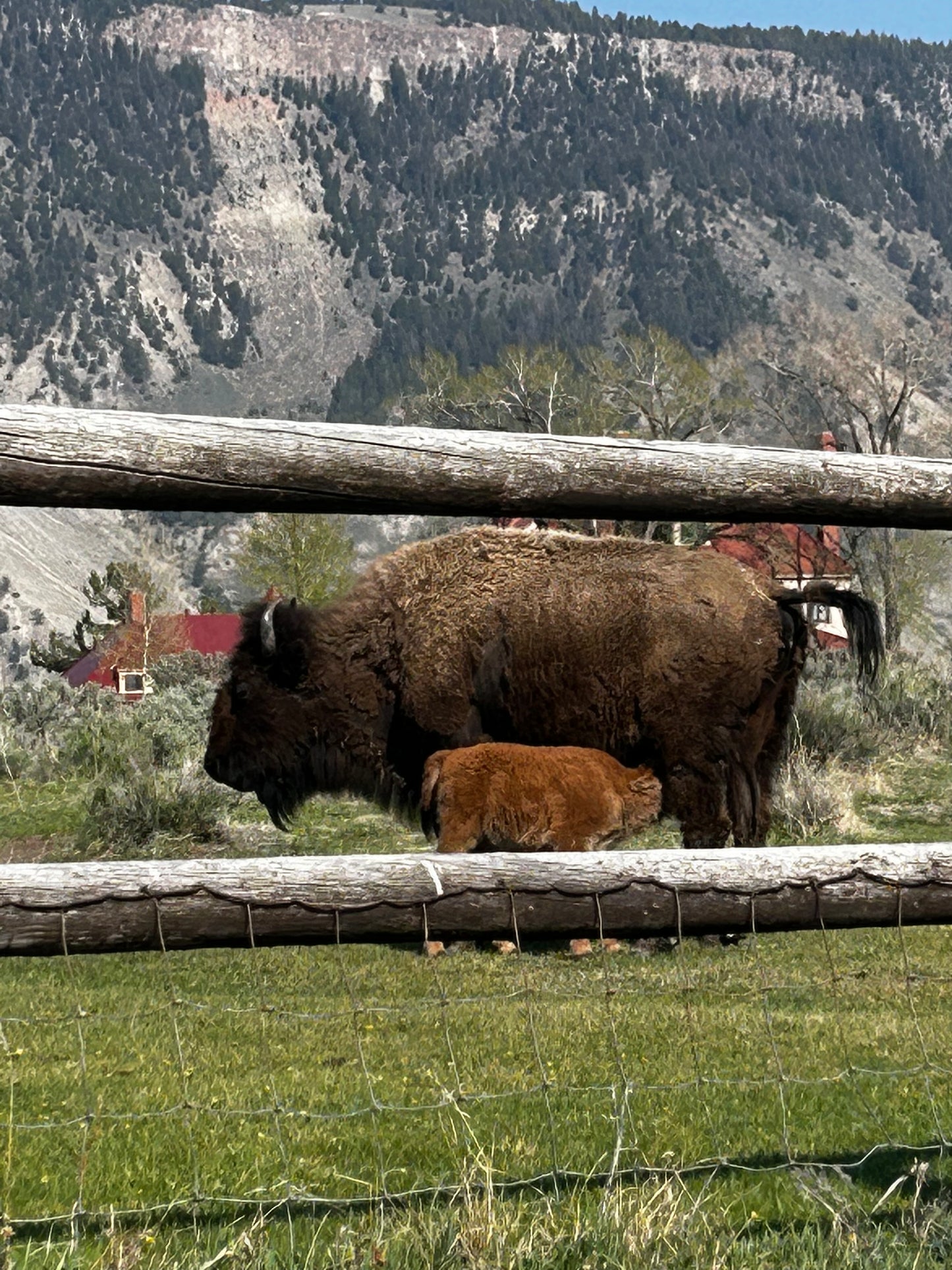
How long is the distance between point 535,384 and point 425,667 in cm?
3331

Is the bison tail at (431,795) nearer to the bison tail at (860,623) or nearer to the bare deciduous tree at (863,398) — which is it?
the bison tail at (860,623)

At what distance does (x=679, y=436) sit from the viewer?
3897 centimetres

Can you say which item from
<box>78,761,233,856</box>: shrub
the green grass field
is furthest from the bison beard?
<box>78,761,233,856</box>: shrub

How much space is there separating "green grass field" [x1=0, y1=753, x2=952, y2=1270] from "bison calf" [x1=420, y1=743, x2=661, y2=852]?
687 millimetres

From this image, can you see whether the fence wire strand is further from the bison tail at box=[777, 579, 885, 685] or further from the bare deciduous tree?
the bare deciduous tree

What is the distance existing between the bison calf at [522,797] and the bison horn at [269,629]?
42.0 inches

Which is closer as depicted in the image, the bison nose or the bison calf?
the bison calf

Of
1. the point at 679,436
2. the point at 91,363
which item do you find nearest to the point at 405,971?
the point at 679,436

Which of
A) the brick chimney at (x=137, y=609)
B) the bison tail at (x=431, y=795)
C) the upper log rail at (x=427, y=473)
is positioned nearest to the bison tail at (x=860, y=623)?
the bison tail at (x=431, y=795)

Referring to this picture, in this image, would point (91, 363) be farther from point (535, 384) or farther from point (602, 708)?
point (602, 708)

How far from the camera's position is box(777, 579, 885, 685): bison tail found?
765 centimetres

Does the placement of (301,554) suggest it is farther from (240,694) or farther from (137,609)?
(240,694)

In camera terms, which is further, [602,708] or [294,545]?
[294,545]

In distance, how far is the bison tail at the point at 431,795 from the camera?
809cm
